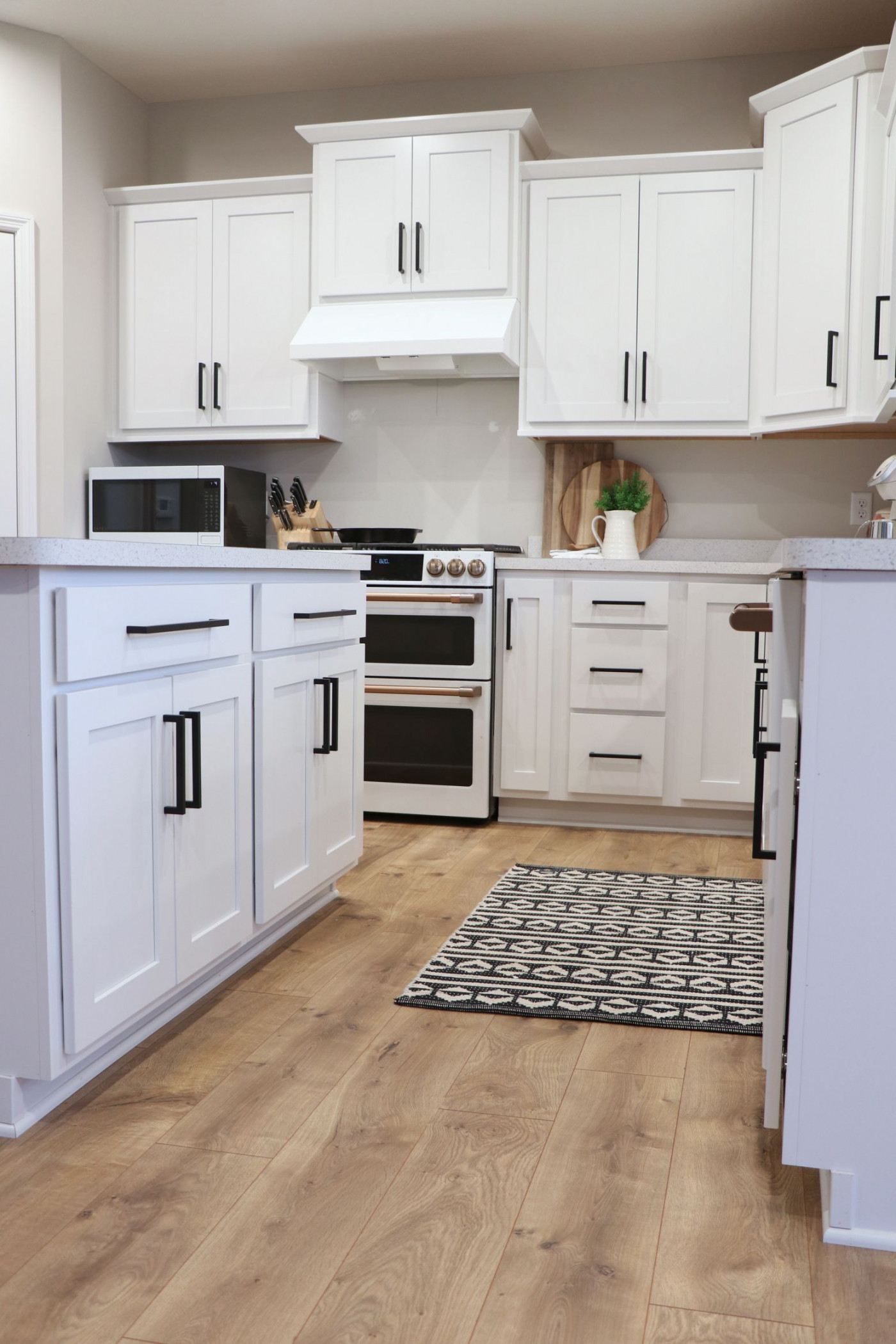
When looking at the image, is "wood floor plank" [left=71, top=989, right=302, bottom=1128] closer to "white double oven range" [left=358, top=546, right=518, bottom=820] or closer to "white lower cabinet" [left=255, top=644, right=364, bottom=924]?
"white lower cabinet" [left=255, top=644, right=364, bottom=924]

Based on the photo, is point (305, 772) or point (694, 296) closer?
point (305, 772)

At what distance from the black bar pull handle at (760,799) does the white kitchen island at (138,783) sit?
886mm

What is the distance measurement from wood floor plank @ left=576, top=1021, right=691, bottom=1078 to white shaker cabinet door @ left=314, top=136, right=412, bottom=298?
2765mm

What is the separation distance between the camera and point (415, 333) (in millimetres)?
3844

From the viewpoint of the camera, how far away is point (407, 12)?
3717 millimetres

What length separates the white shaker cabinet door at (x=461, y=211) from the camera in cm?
382

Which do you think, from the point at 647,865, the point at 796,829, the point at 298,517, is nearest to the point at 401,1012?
the point at 796,829

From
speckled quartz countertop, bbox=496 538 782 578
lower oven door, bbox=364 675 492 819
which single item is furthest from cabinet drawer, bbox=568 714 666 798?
speckled quartz countertop, bbox=496 538 782 578

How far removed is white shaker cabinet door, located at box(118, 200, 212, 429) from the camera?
13.8 feet

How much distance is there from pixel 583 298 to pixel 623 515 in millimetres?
749

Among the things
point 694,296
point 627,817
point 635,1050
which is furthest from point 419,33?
point 635,1050

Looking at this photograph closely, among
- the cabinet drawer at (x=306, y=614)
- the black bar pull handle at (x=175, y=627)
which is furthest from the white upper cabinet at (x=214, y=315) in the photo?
the black bar pull handle at (x=175, y=627)

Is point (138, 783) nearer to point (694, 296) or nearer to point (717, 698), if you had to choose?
point (717, 698)

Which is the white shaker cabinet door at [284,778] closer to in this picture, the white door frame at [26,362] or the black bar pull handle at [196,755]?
the black bar pull handle at [196,755]
